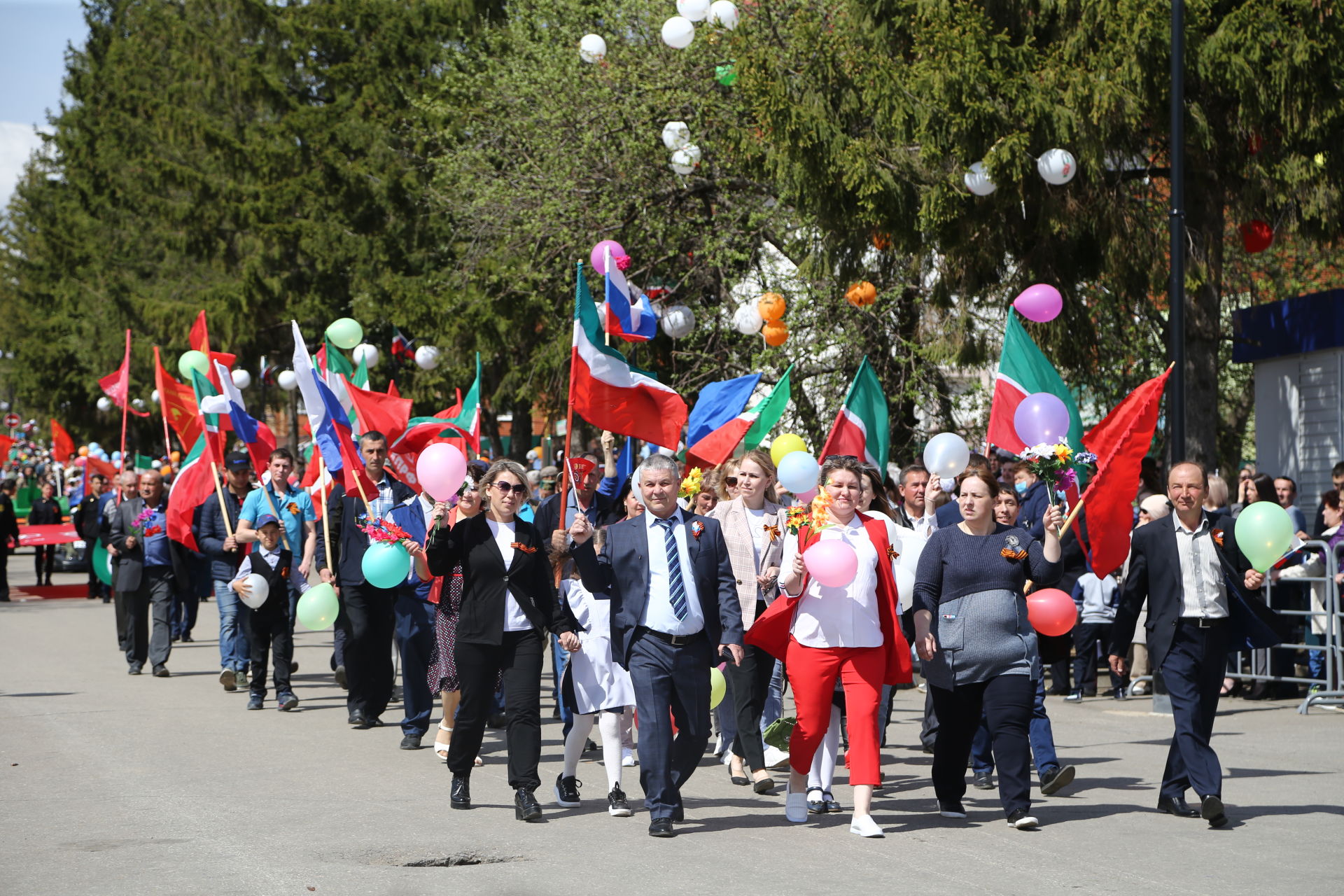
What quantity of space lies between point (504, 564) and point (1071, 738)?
16.0ft

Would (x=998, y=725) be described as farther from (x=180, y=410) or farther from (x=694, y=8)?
(x=694, y=8)

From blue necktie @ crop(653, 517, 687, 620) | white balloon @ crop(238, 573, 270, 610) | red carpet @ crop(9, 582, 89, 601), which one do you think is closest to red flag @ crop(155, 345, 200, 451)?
white balloon @ crop(238, 573, 270, 610)

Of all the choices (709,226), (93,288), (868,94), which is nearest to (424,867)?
(868,94)

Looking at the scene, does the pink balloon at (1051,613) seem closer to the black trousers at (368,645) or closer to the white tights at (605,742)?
the white tights at (605,742)

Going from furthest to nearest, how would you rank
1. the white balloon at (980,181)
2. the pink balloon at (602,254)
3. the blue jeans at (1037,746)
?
the white balloon at (980,181), the pink balloon at (602,254), the blue jeans at (1037,746)

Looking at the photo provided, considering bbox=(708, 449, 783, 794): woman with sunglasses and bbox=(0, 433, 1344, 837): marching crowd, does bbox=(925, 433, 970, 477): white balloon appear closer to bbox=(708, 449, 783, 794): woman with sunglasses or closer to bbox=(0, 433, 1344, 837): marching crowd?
bbox=(0, 433, 1344, 837): marching crowd

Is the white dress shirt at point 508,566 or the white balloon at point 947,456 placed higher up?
the white balloon at point 947,456

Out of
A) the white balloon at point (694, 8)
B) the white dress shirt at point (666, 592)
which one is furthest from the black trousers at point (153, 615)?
the white balloon at point (694, 8)

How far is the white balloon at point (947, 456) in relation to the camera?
9.12 m

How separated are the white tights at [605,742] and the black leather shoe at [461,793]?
21.8 inches

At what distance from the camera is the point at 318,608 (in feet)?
35.5

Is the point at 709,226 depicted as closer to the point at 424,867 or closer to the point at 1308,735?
the point at 1308,735

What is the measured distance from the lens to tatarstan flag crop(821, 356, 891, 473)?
11438mm

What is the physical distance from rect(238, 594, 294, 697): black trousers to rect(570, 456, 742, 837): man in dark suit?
567 centimetres
